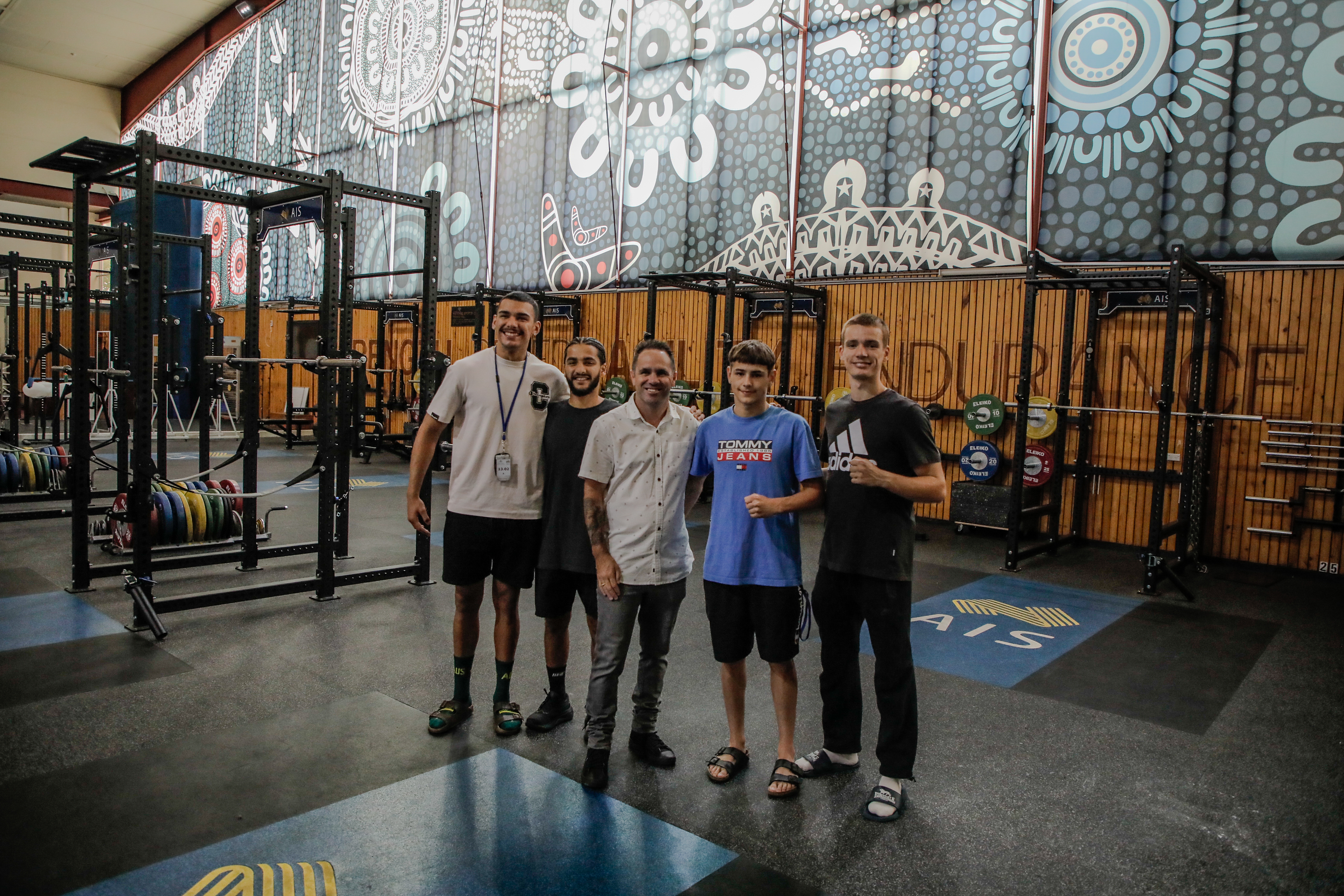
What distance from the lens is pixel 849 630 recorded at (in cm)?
252

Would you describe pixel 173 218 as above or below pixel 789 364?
above

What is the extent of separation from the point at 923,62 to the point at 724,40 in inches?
91.2

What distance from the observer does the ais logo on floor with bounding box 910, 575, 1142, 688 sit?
380cm

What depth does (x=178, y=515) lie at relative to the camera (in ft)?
17.6

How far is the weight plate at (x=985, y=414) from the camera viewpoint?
702 centimetres

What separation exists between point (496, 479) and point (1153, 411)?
16.1ft

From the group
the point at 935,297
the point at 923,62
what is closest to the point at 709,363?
the point at 935,297

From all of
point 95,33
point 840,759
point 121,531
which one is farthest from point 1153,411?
point 95,33

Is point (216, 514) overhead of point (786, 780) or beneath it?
overhead

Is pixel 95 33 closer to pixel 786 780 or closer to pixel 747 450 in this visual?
pixel 747 450

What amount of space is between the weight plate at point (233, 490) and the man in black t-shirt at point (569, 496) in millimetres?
3721

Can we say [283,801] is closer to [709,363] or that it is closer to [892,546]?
[892,546]

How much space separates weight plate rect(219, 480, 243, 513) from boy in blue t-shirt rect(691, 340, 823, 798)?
434cm

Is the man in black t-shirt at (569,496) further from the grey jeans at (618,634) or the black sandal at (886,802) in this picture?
the black sandal at (886,802)
